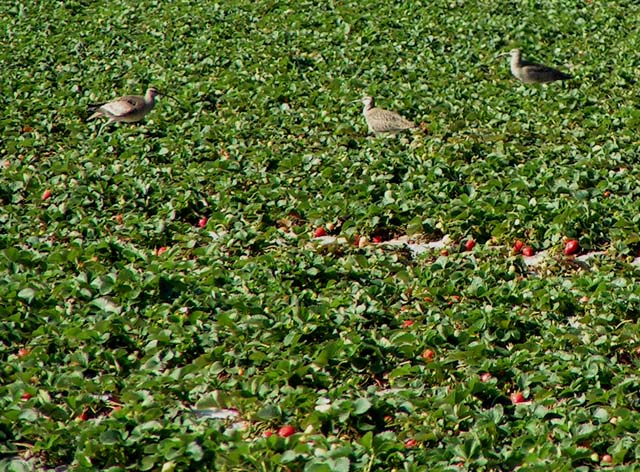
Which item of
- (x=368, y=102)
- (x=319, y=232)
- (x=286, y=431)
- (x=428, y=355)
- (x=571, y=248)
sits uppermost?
(x=286, y=431)

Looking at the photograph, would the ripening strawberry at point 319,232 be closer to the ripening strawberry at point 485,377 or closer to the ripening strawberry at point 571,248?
the ripening strawberry at point 571,248

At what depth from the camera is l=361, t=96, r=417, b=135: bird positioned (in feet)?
28.7

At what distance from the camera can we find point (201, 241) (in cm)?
695

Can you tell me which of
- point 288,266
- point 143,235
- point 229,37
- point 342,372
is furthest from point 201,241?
point 229,37

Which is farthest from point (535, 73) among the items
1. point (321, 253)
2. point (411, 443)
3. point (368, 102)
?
point (411, 443)

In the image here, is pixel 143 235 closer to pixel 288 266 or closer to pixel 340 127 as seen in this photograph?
pixel 288 266

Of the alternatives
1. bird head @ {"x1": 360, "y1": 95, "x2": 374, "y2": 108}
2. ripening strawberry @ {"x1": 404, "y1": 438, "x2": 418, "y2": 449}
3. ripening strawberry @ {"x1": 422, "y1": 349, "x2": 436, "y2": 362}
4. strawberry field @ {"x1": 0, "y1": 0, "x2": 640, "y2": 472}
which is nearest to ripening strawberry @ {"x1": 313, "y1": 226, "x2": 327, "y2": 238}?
strawberry field @ {"x1": 0, "y1": 0, "x2": 640, "y2": 472}

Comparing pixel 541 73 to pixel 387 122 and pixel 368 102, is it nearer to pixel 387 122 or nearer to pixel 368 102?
pixel 368 102

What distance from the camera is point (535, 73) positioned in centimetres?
996

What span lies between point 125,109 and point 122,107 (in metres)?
0.04

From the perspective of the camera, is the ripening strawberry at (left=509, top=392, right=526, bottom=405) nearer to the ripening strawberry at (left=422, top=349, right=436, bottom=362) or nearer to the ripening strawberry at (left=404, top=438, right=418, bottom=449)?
the ripening strawberry at (left=422, top=349, right=436, bottom=362)

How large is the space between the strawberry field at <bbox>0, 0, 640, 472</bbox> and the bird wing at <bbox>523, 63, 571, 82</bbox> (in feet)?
0.35

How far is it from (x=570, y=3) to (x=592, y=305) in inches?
302

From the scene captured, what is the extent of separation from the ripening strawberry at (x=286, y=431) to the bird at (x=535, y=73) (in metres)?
6.00
